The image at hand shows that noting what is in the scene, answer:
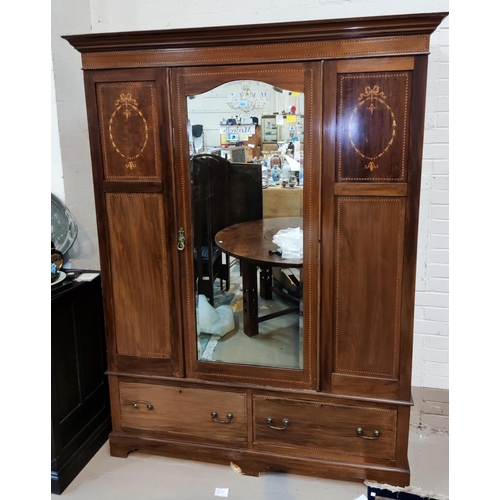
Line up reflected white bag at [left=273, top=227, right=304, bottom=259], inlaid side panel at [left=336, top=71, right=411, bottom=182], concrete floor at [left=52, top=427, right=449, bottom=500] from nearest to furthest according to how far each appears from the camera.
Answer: inlaid side panel at [left=336, top=71, right=411, bottom=182]
reflected white bag at [left=273, top=227, right=304, bottom=259]
concrete floor at [left=52, top=427, right=449, bottom=500]

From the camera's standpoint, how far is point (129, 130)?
185 centimetres

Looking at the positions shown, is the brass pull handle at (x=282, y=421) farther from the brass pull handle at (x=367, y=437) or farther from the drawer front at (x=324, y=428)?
the brass pull handle at (x=367, y=437)

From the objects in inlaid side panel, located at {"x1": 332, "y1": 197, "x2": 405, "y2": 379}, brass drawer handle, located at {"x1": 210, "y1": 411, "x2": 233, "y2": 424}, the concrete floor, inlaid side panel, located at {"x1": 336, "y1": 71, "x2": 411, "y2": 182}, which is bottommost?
the concrete floor

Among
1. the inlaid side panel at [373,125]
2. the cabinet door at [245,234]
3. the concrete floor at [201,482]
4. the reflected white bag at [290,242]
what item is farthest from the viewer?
→ the concrete floor at [201,482]

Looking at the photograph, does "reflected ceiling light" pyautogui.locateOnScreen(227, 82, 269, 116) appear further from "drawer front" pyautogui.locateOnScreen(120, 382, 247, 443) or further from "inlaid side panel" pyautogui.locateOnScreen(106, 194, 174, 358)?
"drawer front" pyautogui.locateOnScreen(120, 382, 247, 443)

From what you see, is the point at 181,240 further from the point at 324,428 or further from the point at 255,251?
the point at 324,428

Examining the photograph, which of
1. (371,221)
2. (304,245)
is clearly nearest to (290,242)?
(304,245)

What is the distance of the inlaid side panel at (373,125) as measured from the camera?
1.62 metres

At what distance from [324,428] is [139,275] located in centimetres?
106

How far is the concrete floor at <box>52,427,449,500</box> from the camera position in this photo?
194 cm

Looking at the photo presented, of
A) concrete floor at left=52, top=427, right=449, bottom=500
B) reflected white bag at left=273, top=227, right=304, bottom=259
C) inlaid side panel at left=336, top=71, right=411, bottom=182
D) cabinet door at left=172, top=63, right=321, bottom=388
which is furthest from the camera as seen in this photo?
concrete floor at left=52, top=427, right=449, bottom=500

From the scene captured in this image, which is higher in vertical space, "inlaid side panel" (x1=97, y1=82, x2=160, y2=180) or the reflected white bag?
"inlaid side panel" (x1=97, y1=82, x2=160, y2=180)

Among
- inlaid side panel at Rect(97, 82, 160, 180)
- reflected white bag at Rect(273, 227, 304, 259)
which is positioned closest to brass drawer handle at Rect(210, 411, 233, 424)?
reflected white bag at Rect(273, 227, 304, 259)

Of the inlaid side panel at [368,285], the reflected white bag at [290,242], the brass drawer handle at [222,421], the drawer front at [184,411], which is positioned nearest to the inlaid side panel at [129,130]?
the reflected white bag at [290,242]
